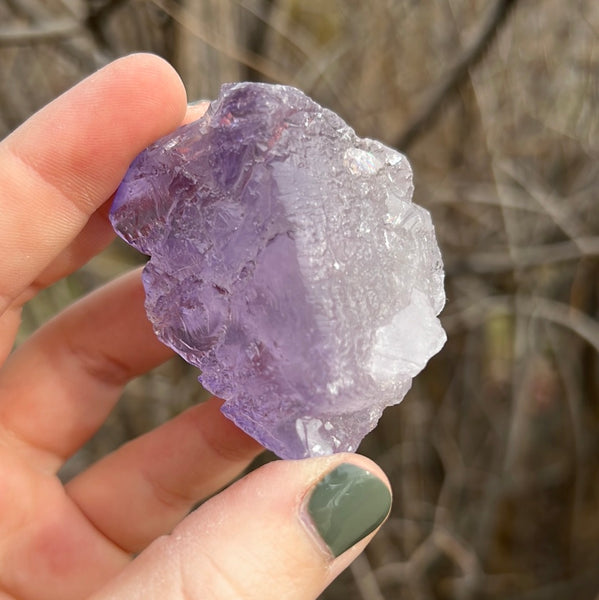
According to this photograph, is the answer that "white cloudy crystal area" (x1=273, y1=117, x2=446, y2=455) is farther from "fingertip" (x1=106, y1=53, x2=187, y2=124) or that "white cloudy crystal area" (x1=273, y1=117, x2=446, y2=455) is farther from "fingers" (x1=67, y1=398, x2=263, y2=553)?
"fingers" (x1=67, y1=398, x2=263, y2=553)

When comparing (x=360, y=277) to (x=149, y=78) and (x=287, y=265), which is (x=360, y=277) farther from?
(x=149, y=78)

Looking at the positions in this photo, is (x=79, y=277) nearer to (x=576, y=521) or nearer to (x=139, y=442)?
(x=139, y=442)

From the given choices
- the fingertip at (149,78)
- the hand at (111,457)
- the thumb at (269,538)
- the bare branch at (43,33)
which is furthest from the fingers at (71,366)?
the bare branch at (43,33)

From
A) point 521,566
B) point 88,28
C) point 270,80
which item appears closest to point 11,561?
point 88,28

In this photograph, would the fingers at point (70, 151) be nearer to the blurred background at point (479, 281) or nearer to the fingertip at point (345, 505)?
the fingertip at point (345, 505)

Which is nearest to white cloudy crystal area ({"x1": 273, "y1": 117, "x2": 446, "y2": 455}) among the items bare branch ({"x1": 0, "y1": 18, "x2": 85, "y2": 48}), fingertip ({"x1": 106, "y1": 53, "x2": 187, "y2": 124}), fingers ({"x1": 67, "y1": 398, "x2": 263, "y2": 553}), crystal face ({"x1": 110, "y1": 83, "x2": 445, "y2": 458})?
crystal face ({"x1": 110, "y1": 83, "x2": 445, "y2": 458})

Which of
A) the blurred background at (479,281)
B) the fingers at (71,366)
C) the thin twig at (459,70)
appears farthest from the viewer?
the blurred background at (479,281)
